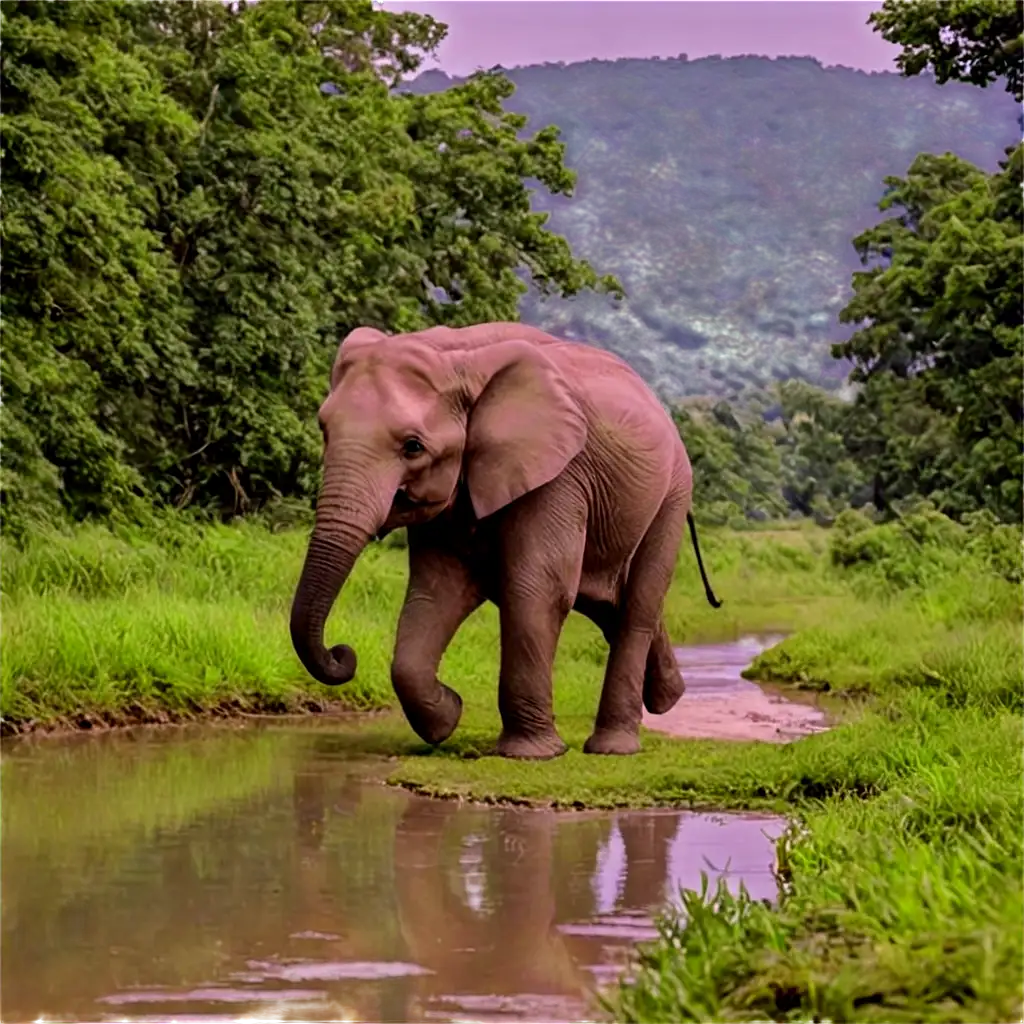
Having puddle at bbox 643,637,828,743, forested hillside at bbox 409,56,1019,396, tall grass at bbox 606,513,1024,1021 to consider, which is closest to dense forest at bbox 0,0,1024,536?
puddle at bbox 643,637,828,743

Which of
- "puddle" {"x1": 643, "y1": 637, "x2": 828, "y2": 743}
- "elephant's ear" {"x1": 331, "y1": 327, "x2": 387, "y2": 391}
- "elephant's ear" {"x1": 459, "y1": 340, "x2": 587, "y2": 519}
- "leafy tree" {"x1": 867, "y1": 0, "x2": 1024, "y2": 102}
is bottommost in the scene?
"puddle" {"x1": 643, "y1": 637, "x2": 828, "y2": 743}

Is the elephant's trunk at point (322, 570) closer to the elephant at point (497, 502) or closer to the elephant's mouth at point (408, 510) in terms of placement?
the elephant at point (497, 502)

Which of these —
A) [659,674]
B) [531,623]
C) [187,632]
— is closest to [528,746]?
[531,623]

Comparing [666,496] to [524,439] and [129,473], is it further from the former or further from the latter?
[129,473]

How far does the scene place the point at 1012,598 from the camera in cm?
1683

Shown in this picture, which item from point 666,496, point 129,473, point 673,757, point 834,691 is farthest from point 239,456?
point 673,757

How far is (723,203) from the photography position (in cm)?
17862

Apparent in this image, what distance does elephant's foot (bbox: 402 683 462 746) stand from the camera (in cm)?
987

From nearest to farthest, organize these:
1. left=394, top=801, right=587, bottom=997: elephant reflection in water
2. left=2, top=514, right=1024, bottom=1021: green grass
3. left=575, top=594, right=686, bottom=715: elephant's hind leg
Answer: left=2, top=514, right=1024, bottom=1021: green grass
left=394, top=801, right=587, bottom=997: elephant reflection in water
left=575, top=594, right=686, bottom=715: elephant's hind leg

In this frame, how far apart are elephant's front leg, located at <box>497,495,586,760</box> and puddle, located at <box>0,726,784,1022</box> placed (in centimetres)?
85

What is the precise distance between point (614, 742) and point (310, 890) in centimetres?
370

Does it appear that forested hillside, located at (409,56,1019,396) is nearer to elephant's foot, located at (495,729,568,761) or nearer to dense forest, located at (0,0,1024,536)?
dense forest, located at (0,0,1024,536)

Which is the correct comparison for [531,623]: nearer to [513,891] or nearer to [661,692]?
[661,692]

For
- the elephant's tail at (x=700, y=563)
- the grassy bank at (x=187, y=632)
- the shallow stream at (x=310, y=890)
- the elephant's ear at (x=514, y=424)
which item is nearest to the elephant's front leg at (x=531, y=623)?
the elephant's ear at (x=514, y=424)
